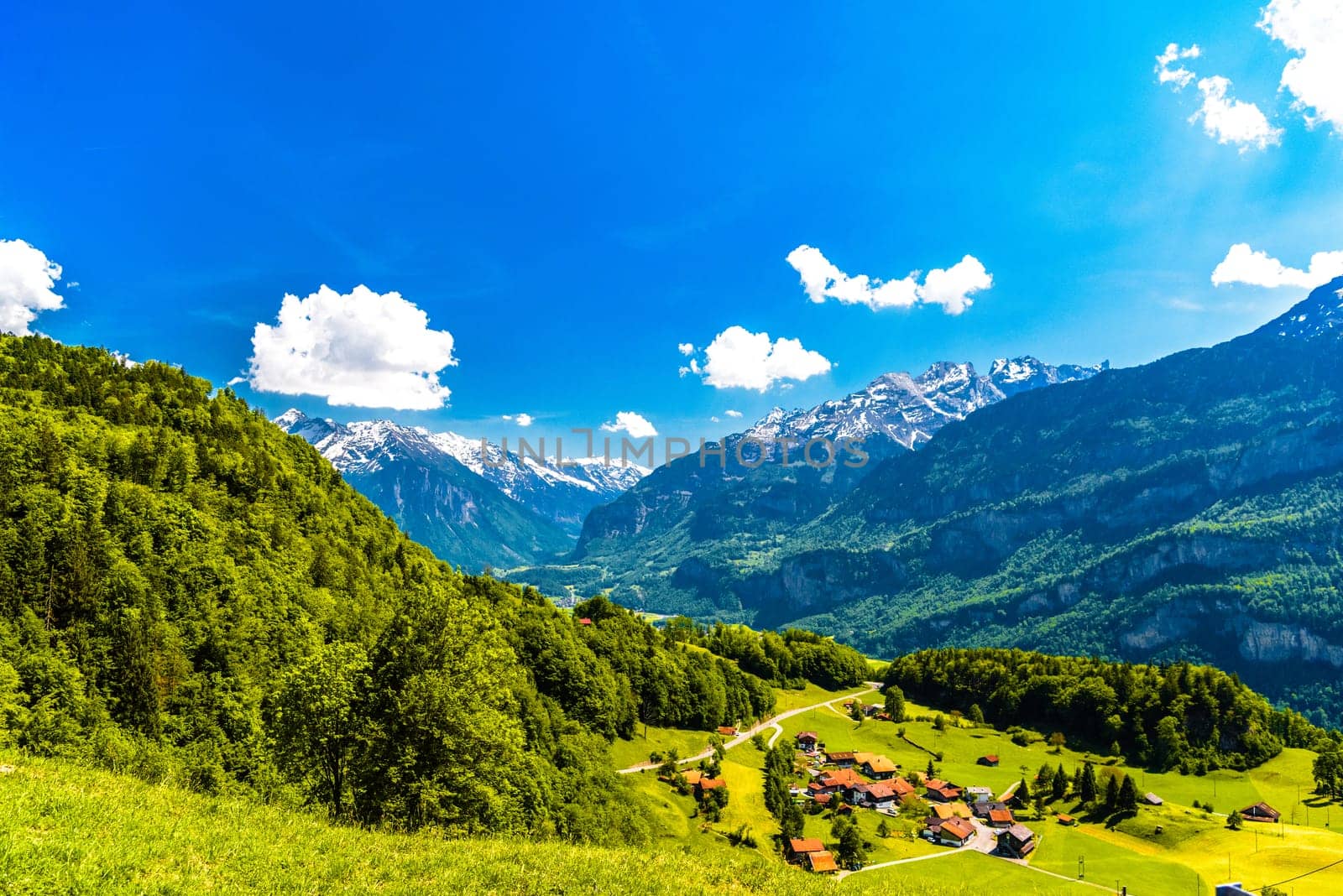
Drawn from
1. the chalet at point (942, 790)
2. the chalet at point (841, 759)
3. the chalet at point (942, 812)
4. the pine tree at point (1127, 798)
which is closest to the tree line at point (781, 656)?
the chalet at point (841, 759)

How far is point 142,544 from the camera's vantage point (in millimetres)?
48688

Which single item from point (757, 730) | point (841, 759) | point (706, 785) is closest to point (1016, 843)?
point (841, 759)

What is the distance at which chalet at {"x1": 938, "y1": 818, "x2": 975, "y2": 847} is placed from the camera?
86.4 meters

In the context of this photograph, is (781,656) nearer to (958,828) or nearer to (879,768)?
(879,768)

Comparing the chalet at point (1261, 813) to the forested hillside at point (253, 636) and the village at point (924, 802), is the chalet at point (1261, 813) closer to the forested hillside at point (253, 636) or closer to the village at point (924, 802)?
the village at point (924, 802)

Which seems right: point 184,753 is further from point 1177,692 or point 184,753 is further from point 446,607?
point 1177,692

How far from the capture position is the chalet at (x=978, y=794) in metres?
100.0

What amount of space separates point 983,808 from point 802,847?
40.2 m

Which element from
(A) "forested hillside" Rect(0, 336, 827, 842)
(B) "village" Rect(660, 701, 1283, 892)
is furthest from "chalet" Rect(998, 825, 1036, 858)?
(A) "forested hillside" Rect(0, 336, 827, 842)

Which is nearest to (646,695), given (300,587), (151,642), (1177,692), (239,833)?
(300,587)

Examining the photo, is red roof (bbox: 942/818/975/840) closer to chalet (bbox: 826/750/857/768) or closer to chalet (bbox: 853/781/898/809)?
chalet (bbox: 853/781/898/809)

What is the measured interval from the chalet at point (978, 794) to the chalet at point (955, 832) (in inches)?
430

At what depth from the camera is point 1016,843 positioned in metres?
83.9

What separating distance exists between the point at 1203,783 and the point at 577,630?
4528 inches
